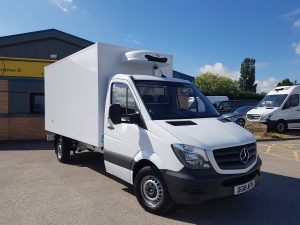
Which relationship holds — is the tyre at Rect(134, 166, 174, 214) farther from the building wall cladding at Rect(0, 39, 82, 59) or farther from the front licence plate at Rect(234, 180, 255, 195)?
the building wall cladding at Rect(0, 39, 82, 59)

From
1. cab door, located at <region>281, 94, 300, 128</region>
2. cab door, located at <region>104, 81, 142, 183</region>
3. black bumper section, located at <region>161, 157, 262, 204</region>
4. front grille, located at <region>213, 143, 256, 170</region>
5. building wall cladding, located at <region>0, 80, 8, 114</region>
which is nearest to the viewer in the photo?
black bumper section, located at <region>161, 157, 262, 204</region>

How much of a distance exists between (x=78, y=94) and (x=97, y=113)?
4.25 feet

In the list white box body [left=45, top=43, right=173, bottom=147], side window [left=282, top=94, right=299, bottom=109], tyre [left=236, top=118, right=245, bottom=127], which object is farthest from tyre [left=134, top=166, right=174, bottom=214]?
tyre [left=236, top=118, right=245, bottom=127]

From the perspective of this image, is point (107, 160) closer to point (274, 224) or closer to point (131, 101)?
point (131, 101)

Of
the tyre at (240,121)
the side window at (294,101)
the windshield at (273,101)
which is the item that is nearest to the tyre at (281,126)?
the windshield at (273,101)

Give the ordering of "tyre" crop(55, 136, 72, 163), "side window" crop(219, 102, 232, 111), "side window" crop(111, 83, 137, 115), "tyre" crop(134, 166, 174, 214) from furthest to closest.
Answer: "side window" crop(219, 102, 232, 111), "tyre" crop(55, 136, 72, 163), "side window" crop(111, 83, 137, 115), "tyre" crop(134, 166, 174, 214)

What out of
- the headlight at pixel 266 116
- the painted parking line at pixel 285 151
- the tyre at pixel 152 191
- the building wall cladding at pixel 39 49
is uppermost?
the building wall cladding at pixel 39 49

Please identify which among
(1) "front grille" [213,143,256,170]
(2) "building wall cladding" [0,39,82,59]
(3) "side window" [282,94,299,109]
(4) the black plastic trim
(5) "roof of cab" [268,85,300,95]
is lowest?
(4) the black plastic trim

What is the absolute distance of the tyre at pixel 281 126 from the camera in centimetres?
1855

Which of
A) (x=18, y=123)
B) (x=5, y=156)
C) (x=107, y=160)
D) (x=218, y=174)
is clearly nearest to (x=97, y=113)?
(x=107, y=160)

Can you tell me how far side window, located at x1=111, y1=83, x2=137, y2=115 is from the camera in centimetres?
601

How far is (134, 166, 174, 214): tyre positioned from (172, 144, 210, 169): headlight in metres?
0.58

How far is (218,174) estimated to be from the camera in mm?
4797

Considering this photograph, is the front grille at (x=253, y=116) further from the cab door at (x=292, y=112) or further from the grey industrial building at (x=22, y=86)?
the grey industrial building at (x=22, y=86)
